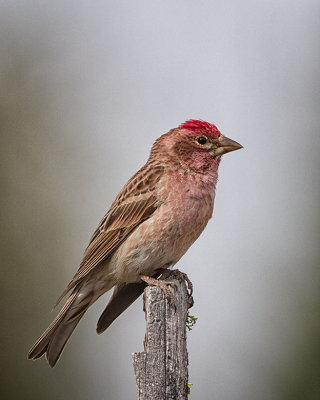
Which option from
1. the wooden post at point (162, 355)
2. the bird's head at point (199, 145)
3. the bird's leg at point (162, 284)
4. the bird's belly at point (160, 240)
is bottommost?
the wooden post at point (162, 355)

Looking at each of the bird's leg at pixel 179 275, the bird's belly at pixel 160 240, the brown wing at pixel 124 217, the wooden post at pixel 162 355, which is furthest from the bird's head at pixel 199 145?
the wooden post at pixel 162 355

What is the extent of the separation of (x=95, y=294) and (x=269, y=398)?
126 inches

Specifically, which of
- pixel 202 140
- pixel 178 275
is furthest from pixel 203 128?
pixel 178 275

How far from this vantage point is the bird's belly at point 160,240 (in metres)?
6.88

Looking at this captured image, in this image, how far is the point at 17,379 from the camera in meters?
9.65

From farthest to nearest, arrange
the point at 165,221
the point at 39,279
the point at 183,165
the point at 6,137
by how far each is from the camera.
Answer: the point at 6,137
the point at 39,279
the point at 183,165
the point at 165,221

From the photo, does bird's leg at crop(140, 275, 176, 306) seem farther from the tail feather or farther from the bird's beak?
the bird's beak

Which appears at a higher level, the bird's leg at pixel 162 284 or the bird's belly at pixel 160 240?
the bird's belly at pixel 160 240

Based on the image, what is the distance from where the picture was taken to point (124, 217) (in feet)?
23.8

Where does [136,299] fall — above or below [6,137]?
below

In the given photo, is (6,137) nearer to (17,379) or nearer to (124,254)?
(17,379)

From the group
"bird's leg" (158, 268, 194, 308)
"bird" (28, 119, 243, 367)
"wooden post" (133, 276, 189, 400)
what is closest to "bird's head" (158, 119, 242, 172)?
"bird" (28, 119, 243, 367)

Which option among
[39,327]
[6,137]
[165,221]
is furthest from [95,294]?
[6,137]

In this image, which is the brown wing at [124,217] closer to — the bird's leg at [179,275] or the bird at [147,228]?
the bird at [147,228]
